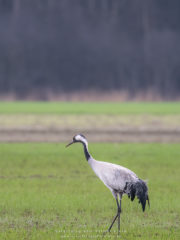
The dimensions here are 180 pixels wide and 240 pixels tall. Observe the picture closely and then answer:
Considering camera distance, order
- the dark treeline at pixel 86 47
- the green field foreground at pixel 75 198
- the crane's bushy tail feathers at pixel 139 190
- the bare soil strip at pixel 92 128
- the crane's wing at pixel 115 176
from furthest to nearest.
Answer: the dark treeline at pixel 86 47
the bare soil strip at pixel 92 128
the green field foreground at pixel 75 198
the crane's wing at pixel 115 176
the crane's bushy tail feathers at pixel 139 190

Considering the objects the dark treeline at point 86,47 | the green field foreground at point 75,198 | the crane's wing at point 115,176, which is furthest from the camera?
the dark treeline at point 86,47

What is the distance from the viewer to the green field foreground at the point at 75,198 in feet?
28.3

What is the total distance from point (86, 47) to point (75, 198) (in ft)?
142

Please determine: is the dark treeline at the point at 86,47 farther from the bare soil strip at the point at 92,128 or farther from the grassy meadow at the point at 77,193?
the grassy meadow at the point at 77,193

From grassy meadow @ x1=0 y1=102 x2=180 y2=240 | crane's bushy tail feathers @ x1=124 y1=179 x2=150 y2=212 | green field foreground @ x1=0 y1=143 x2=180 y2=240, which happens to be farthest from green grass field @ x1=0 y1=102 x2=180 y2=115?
crane's bushy tail feathers @ x1=124 y1=179 x2=150 y2=212

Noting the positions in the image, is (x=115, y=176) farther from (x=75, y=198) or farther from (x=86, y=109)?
(x=86, y=109)

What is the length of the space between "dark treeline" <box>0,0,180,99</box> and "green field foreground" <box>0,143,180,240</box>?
35493 millimetres

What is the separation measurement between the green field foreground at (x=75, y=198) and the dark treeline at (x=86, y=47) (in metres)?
35.5

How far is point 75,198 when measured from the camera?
10984 millimetres

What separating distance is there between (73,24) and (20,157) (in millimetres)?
37383

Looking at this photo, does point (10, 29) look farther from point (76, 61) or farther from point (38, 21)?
point (76, 61)

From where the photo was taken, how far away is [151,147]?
2041cm

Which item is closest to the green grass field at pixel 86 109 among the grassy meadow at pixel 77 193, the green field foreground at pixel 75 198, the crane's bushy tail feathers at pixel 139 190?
the grassy meadow at pixel 77 193

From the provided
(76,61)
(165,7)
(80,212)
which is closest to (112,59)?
(76,61)
